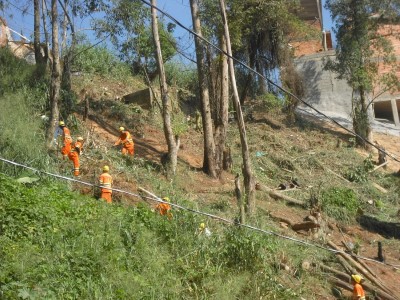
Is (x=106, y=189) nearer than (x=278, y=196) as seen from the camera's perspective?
Yes

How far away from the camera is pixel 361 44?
105 feet

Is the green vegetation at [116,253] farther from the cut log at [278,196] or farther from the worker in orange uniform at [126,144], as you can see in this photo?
the worker in orange uniform at [126,144]

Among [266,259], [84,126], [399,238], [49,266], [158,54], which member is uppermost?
[158,54]

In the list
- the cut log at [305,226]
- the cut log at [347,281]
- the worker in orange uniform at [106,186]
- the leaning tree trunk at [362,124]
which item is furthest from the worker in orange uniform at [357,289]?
the leaning tree trunk at [362,124]

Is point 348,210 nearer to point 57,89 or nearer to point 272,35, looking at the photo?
point 57,89

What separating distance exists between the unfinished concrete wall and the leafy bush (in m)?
15.6

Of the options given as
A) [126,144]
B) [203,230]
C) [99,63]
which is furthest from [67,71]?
[203,230]

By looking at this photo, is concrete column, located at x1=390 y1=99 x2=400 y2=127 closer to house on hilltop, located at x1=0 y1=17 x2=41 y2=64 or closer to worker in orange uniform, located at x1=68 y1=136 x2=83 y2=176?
house on hilltop, located at x1=0 y1=17 x2=41 y2=64

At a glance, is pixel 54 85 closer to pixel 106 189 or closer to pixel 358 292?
pixel 106 189

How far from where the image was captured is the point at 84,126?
23.8 metres

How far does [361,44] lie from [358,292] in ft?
63.3

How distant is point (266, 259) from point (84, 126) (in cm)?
1112

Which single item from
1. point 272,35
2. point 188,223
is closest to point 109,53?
point 272,35

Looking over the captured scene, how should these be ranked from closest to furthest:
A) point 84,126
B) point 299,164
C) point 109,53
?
point 84,126
point 299,164
point 109,53
